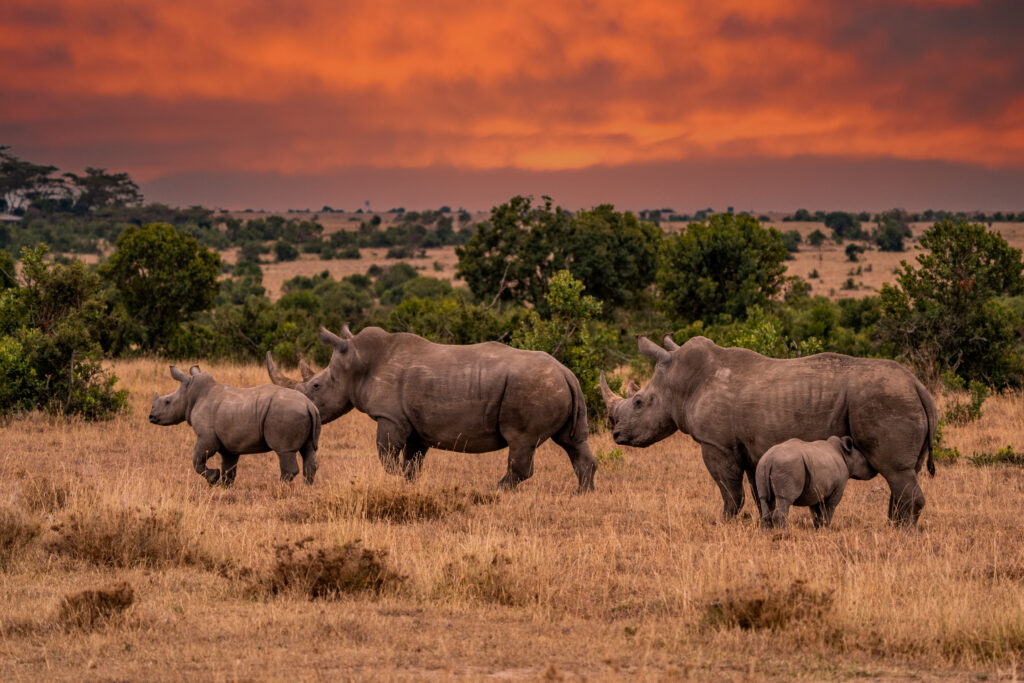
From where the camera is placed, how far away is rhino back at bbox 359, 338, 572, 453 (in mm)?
12312

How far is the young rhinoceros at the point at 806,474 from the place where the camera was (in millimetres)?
9641

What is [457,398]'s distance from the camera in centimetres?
1259

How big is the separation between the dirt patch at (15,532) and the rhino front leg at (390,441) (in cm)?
442

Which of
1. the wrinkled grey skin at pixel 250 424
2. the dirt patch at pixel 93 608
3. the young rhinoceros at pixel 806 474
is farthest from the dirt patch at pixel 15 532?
the young rhinoceros at pixel 806 474

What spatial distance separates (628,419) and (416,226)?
353ft

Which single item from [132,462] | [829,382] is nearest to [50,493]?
[132,462]

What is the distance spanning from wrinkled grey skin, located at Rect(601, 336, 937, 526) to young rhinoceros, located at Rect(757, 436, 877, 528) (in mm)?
254

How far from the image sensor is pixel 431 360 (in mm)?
12945

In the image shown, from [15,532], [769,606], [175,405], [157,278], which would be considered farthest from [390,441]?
[157,278]

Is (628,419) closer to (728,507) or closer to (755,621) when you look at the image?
(728,507)

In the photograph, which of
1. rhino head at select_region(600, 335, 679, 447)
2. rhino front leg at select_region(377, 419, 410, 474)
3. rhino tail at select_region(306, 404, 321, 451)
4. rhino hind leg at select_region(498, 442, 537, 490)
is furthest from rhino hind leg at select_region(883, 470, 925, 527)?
rhino tail at select_region(306, 404, 321, 451)

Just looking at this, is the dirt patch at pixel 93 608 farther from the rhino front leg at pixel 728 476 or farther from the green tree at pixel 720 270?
the green tree at pixel 720 270

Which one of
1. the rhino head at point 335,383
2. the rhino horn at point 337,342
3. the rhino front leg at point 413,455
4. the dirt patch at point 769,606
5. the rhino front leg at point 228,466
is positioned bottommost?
the rhino front leg at point 228,466

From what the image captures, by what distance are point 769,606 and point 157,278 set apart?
2581 cm
